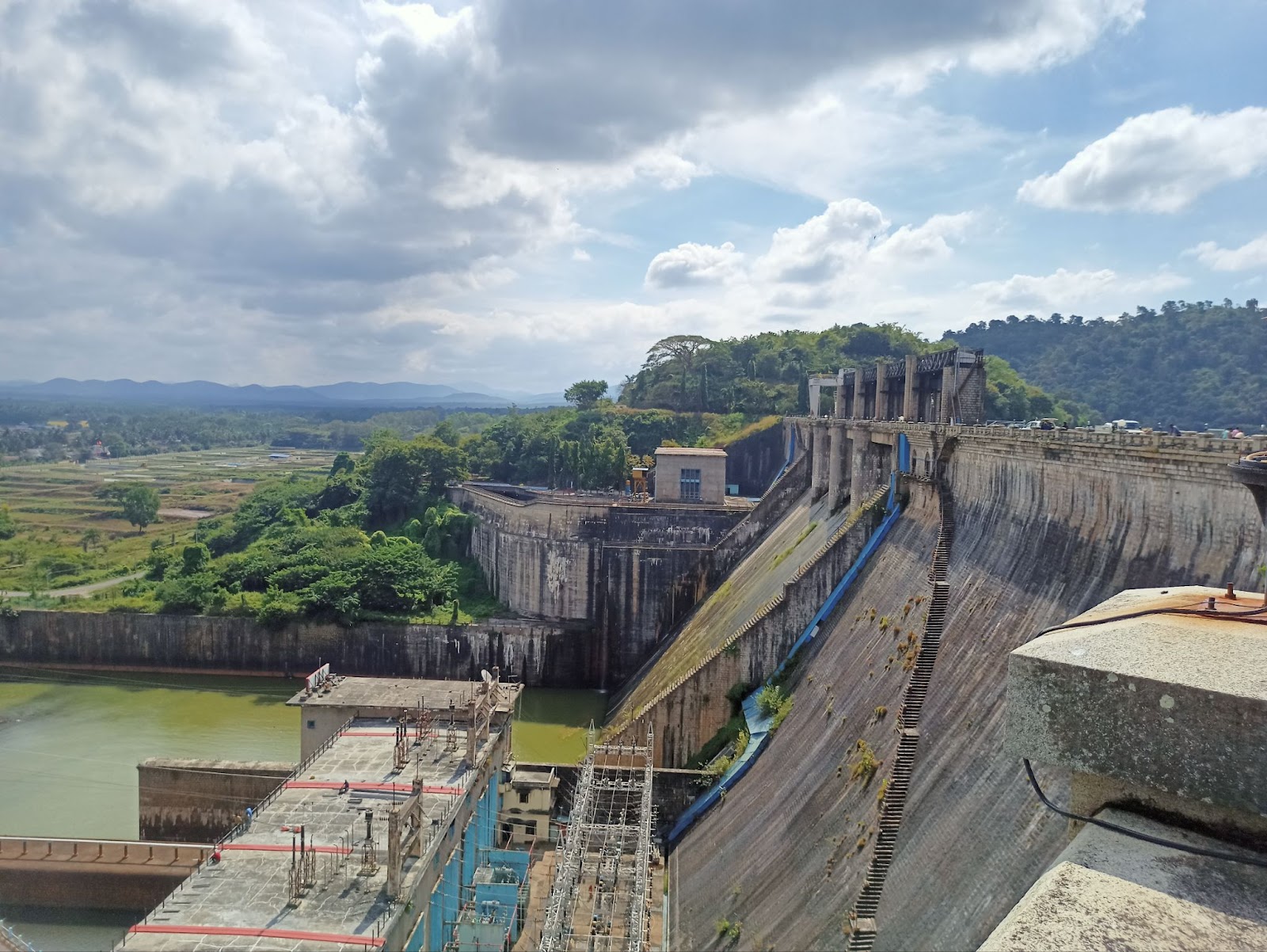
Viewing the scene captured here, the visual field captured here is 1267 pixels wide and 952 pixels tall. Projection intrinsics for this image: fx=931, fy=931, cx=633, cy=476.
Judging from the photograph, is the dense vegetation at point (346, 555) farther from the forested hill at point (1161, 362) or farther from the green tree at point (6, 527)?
the forested hill at point (1161, 362)

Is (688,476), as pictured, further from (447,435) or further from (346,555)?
(447,435)

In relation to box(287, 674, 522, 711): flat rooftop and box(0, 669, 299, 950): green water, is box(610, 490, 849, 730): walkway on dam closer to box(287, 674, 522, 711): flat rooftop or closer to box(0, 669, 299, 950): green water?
box(287, 674, 522, 711): flat rooftop

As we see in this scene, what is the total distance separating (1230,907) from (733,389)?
6558 centimetres

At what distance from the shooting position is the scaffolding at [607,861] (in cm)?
1667

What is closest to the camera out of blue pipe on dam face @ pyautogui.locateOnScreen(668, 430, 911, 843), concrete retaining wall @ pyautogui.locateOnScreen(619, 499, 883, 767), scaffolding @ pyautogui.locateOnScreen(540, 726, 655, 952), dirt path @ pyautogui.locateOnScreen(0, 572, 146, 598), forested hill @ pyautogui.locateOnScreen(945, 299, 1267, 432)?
scaffolding @ pyautogui.locateOnScreen(540, 726, 655, 952)

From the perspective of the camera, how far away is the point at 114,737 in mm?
32812

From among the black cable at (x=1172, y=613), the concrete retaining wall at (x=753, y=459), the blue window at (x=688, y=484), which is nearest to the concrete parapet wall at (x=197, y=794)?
the blue window at (x=688, y=484)

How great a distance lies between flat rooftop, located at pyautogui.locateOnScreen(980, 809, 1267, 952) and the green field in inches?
2418

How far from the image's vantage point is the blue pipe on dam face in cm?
2123

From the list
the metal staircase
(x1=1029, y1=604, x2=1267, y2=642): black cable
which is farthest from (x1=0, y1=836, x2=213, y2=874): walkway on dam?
(x1=1029, y1=604, x2=1267, y2=642): black cable

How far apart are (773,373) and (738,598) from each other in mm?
41986

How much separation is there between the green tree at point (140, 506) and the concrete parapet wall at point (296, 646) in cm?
4279

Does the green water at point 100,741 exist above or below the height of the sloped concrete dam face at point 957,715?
below

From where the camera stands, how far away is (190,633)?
1598 inches
